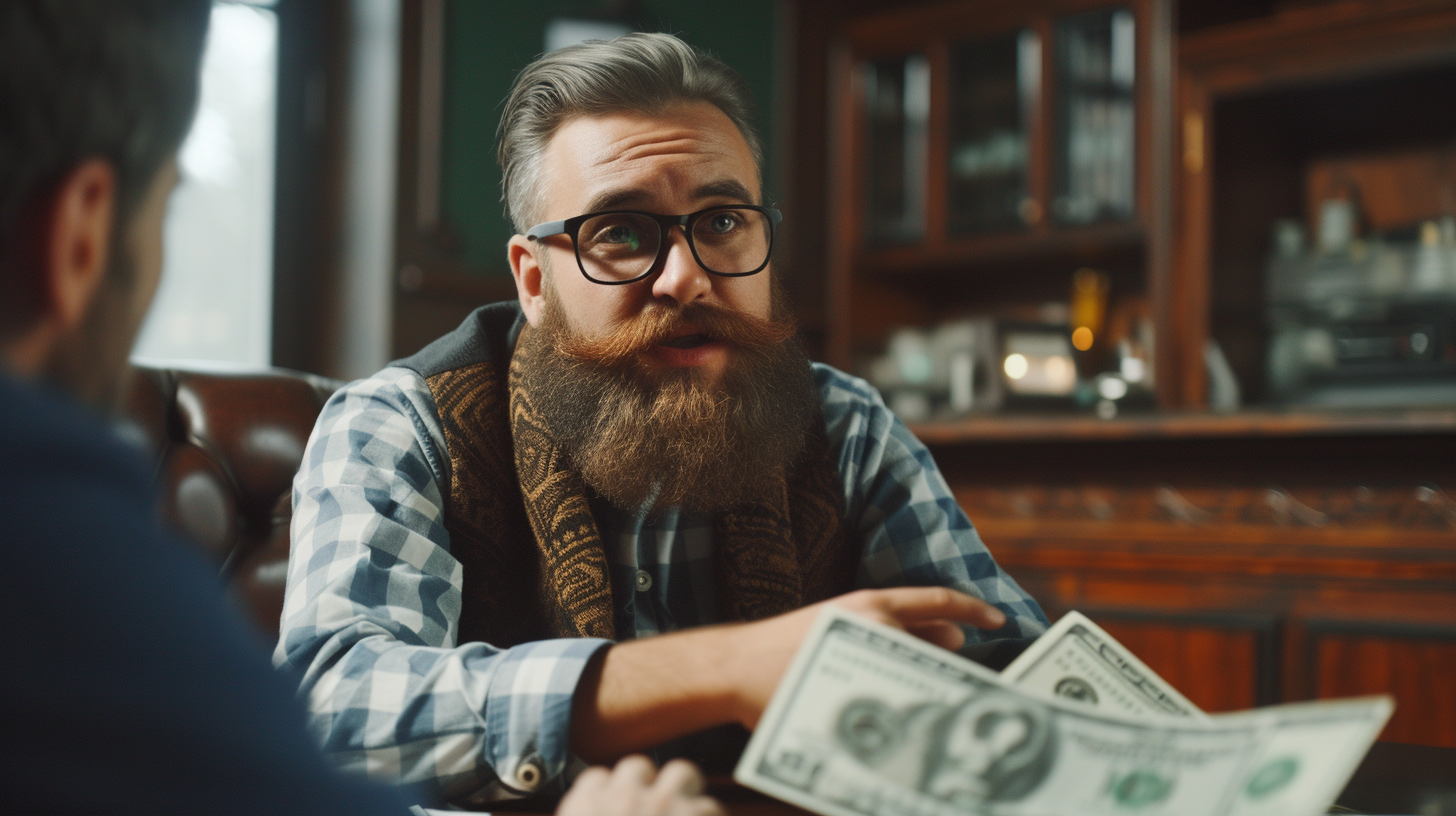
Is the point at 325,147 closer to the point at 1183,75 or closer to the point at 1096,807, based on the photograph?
the point at 1183,75

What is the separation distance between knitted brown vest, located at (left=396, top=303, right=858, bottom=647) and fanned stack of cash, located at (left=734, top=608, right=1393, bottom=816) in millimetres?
492

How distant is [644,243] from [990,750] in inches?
27.0

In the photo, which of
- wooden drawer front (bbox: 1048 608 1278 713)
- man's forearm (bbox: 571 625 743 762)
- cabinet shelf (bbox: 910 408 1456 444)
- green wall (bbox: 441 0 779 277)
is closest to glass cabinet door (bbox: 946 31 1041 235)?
green wall (bbox: 441 0 779 277)

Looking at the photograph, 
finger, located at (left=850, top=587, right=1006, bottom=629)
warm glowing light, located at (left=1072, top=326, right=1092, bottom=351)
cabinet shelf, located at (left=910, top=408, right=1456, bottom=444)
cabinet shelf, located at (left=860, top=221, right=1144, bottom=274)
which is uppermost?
cabinet shelf, located at (left=860, top=221, right=1144, bottom=274)

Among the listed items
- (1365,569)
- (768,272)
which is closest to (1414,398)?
(1365,569)

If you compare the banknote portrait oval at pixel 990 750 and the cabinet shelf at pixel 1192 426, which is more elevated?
the cabinet shelf at pixel 1192 426

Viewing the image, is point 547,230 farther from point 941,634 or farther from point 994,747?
point 994,747

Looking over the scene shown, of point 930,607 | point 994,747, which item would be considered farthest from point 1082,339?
point 994,747

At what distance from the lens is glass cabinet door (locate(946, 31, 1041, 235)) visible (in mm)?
3342

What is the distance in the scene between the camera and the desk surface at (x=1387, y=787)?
2.23 feet

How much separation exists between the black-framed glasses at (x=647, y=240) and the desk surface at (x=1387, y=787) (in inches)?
21.9

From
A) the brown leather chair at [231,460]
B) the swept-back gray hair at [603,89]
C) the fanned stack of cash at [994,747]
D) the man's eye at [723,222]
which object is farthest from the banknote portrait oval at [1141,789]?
the brown leather chair at [231,460]

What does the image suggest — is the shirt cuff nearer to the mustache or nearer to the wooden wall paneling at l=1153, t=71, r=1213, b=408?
the mustache

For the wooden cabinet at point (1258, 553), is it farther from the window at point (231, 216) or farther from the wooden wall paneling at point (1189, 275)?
the window at point (231, 216)
